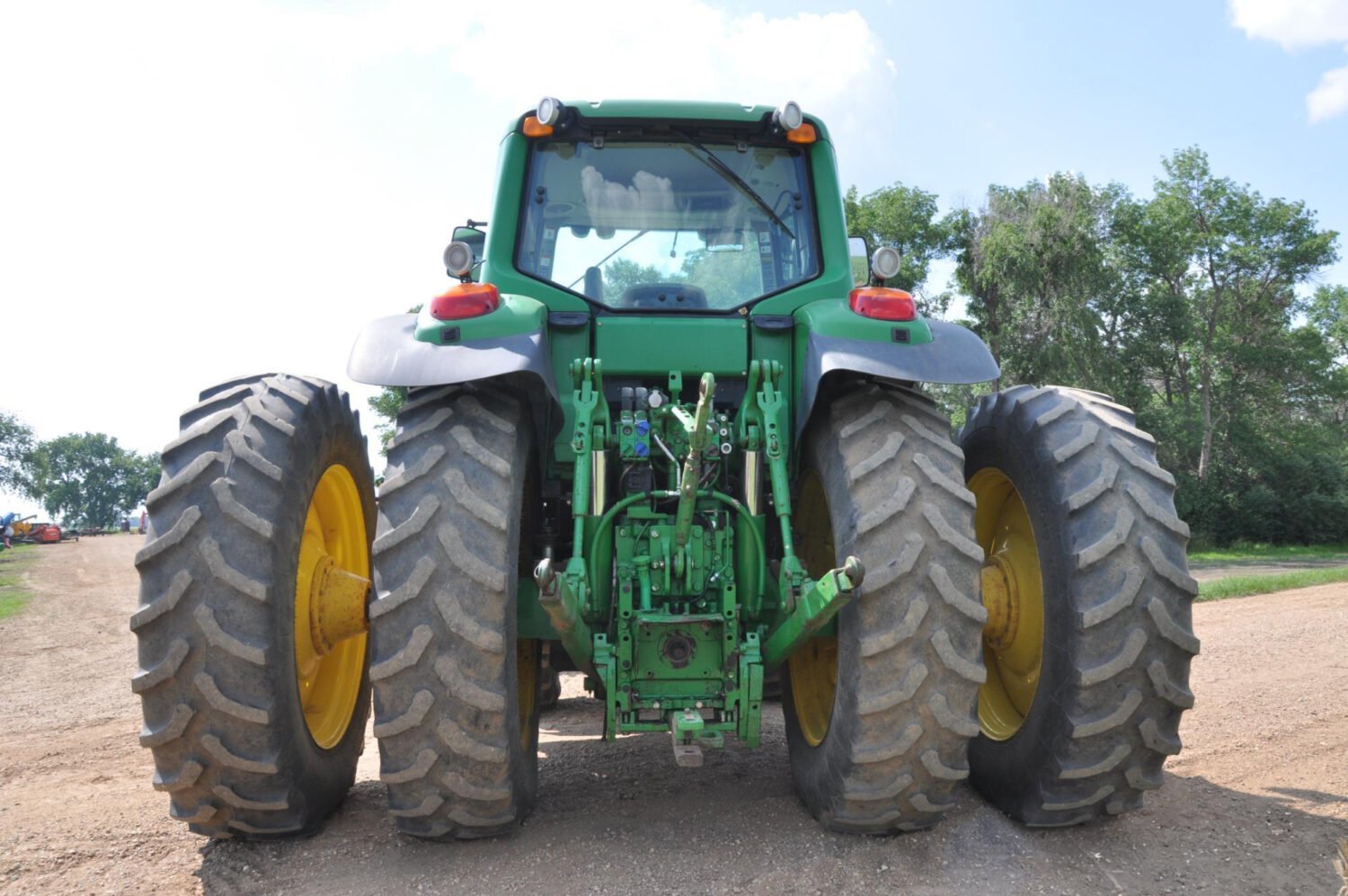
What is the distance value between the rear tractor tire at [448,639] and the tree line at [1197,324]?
27.5 meters

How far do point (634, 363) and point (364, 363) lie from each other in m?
1.05

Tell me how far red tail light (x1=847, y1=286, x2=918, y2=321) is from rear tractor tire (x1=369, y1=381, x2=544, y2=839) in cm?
149

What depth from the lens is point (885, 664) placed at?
124 inches

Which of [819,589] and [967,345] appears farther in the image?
[967,345]

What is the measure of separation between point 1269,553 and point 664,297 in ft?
102

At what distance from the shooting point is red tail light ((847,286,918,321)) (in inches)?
147

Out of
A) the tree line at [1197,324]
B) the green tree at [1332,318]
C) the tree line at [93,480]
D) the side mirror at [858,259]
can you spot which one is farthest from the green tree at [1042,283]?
the tree line at [93,480]

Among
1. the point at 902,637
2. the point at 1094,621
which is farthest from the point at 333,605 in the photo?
the point at 1094,621

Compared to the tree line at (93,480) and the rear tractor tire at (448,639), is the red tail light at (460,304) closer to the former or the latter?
the rear tractor tire at (448,639)

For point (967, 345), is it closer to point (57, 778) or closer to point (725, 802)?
point (725, 802)

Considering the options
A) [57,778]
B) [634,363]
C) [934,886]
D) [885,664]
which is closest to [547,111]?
[634,363]

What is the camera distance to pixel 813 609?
3141 millimetres

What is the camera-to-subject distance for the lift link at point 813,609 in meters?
2.85

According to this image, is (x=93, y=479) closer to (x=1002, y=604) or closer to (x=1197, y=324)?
(x=1197, y=324)
